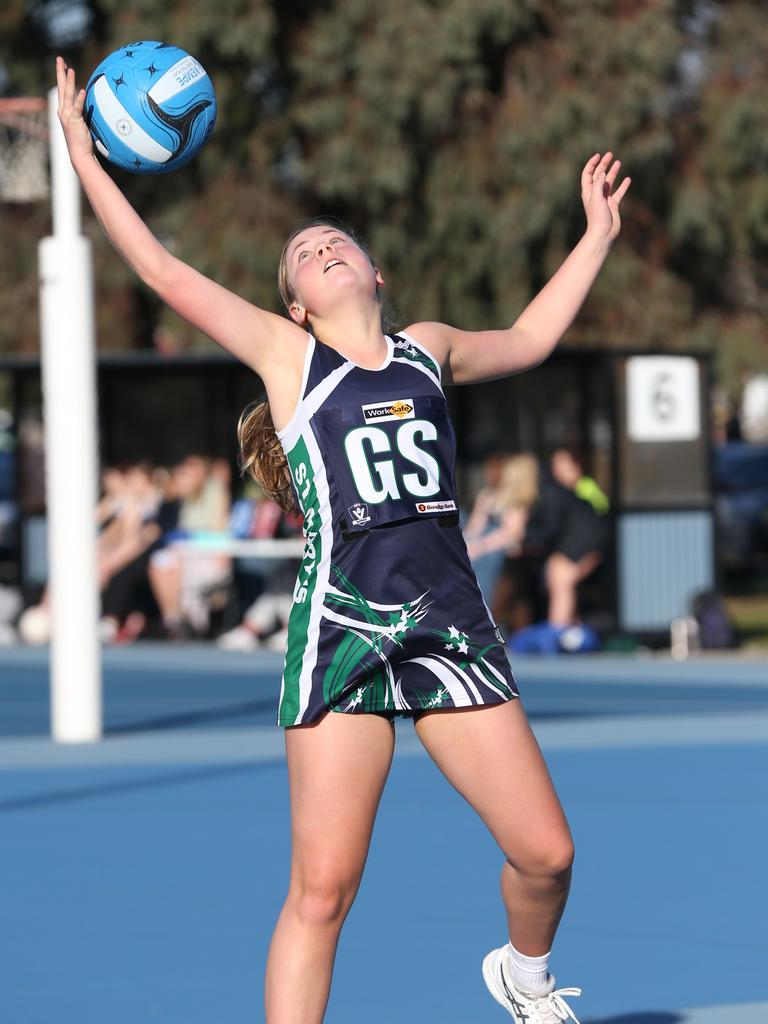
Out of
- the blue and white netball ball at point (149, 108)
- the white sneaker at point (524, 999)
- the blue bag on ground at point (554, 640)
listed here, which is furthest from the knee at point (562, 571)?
the white sneaker at point (524, 999)

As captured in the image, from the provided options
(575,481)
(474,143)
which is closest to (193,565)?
(575,481)

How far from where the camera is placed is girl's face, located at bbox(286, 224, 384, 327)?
4.36 metres

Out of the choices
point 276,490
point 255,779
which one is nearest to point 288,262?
point 276,490

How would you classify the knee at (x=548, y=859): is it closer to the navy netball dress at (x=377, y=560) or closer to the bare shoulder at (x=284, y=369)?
Answer: the navy netball dress at (x=377, y=560)

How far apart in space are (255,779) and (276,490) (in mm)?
5288

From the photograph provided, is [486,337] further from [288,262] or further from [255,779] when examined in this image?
[255,779]

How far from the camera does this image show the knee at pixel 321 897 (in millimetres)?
4172

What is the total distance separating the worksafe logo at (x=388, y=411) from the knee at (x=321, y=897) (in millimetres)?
924

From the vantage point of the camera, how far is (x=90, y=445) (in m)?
10.9

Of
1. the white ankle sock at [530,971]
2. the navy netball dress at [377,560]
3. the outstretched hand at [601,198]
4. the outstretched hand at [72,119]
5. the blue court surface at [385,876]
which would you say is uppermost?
the outstretched hand at [72,119]

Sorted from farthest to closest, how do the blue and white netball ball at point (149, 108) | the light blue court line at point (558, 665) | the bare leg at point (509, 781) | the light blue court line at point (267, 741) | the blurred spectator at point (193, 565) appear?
the blurred spectator at point (193, 565)
the light blue court line at point (558, 665)
the light blue court line at point (267, 741)
the blue and white netball ball at point (149, 108)
the bare leg at point (509, 781)

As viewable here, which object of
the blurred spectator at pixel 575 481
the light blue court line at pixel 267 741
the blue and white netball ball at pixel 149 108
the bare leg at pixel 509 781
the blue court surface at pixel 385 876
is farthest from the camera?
the blurred spectator at pixel 575 481

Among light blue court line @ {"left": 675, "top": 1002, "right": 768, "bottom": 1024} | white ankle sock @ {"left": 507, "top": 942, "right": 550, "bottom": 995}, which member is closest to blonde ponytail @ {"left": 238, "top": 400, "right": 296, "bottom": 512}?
white ankle sock @ {"left": 507, "top": 942, "right": 550, "bottom": 995}

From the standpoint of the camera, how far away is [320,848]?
13.7ft
